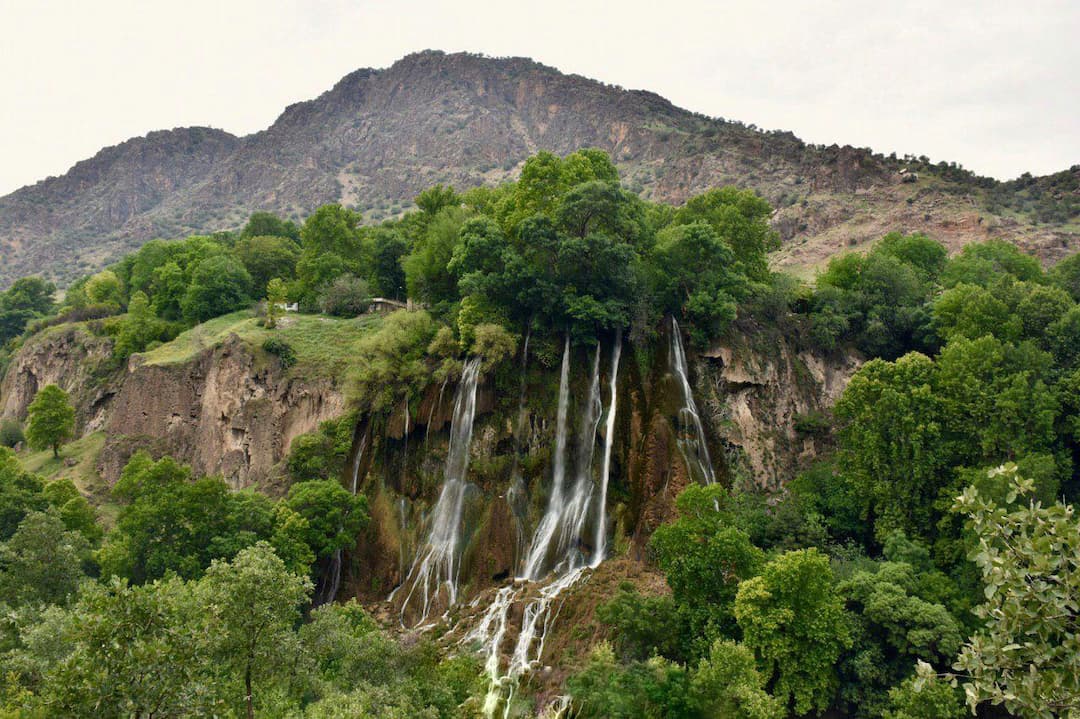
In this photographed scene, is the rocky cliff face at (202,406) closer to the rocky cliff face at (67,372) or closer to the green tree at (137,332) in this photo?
the rocky cliff face at (67,372)

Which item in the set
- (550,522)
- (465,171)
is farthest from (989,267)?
(465,171)

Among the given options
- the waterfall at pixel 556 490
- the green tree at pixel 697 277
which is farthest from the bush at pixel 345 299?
the green tree at pixel 697 277

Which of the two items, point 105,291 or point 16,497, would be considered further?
point 105,291

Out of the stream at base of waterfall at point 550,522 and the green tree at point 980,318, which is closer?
→ the stream at base of waterfall at point 550,522

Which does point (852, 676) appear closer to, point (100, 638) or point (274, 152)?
point (100, 638)

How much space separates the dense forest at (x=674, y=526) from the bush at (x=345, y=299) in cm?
24

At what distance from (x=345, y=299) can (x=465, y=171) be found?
93.9 meters

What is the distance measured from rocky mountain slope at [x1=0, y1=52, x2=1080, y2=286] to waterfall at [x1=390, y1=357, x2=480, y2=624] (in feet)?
145

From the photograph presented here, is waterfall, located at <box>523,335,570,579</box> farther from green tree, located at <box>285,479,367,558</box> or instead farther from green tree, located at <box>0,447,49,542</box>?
green tree, located at <box>0,447,49,542</box>

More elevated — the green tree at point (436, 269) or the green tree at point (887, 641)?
the green tree at point (436, 269)

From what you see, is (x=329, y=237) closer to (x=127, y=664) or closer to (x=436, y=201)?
(x=436, y=201)

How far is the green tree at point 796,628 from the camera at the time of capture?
18938 mm

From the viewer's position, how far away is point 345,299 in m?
44.6

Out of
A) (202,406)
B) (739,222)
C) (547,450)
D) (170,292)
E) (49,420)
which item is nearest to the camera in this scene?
(547,450)
